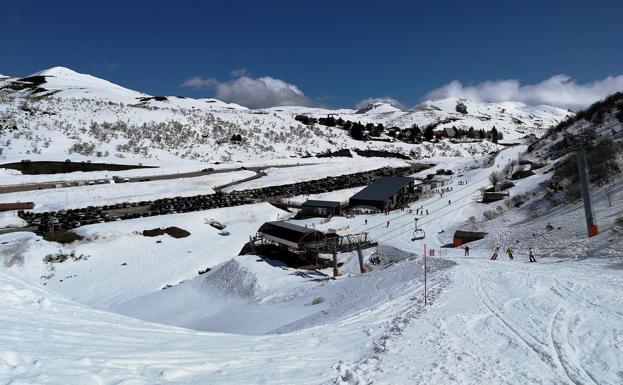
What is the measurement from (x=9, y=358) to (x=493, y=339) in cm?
874

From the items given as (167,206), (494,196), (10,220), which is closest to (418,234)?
Answer: (494,196)

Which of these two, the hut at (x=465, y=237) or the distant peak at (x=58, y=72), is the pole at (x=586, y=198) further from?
the distant peak at (x=58, y=72)

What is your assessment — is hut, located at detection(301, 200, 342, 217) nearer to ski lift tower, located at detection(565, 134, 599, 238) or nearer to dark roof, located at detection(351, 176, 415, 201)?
dark roof, located at detection(351, 176, 415, 201)

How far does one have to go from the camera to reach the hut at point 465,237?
28792 mm

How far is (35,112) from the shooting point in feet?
262

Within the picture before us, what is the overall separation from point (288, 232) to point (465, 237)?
12349mm

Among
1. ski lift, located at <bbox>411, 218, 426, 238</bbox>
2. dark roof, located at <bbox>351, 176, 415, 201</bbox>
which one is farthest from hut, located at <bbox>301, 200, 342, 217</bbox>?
ski lift, located at <bbox>411, 218, 426, 238</bbox>

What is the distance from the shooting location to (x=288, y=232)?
3020 centimetres

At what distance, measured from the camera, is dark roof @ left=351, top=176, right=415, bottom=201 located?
168ft

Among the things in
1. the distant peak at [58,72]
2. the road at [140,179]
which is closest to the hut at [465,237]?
the road at [140,179]

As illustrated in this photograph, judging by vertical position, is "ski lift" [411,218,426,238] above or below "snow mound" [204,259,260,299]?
below

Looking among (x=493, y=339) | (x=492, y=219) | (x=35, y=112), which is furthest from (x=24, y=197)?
(x=493, y=339)

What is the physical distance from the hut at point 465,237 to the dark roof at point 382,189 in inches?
807

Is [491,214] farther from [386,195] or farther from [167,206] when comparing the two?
[167,206]
